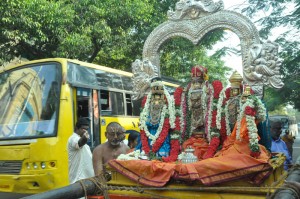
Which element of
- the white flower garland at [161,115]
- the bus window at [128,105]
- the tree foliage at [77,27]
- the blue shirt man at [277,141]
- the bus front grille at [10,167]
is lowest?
the bus front grille at [10,167]

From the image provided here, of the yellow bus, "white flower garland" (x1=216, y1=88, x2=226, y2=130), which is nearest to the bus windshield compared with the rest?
the yellow bus

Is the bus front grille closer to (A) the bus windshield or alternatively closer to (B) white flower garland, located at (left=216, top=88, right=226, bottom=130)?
(A) the bus windshield

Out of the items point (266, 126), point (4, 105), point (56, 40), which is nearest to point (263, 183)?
point (266, 126)

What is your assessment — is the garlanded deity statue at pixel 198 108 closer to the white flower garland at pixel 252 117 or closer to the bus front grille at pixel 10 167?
the white flower garland at pixel 252 117

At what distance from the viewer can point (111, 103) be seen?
980 cm

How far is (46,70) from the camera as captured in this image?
25.4 ft

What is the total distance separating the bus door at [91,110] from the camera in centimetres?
848

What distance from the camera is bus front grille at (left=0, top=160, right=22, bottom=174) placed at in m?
7.14

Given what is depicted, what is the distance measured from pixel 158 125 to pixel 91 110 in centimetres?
394

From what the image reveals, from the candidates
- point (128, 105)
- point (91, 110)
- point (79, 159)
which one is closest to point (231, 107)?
point (79, 159)

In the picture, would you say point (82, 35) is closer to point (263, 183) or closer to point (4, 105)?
point (4, 105)

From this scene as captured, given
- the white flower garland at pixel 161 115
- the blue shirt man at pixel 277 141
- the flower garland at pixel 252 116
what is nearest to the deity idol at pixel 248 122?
the flower garland at pixel 252 116

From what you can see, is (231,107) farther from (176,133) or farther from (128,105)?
Result: (128,105)

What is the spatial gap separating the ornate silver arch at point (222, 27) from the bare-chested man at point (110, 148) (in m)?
1.73
